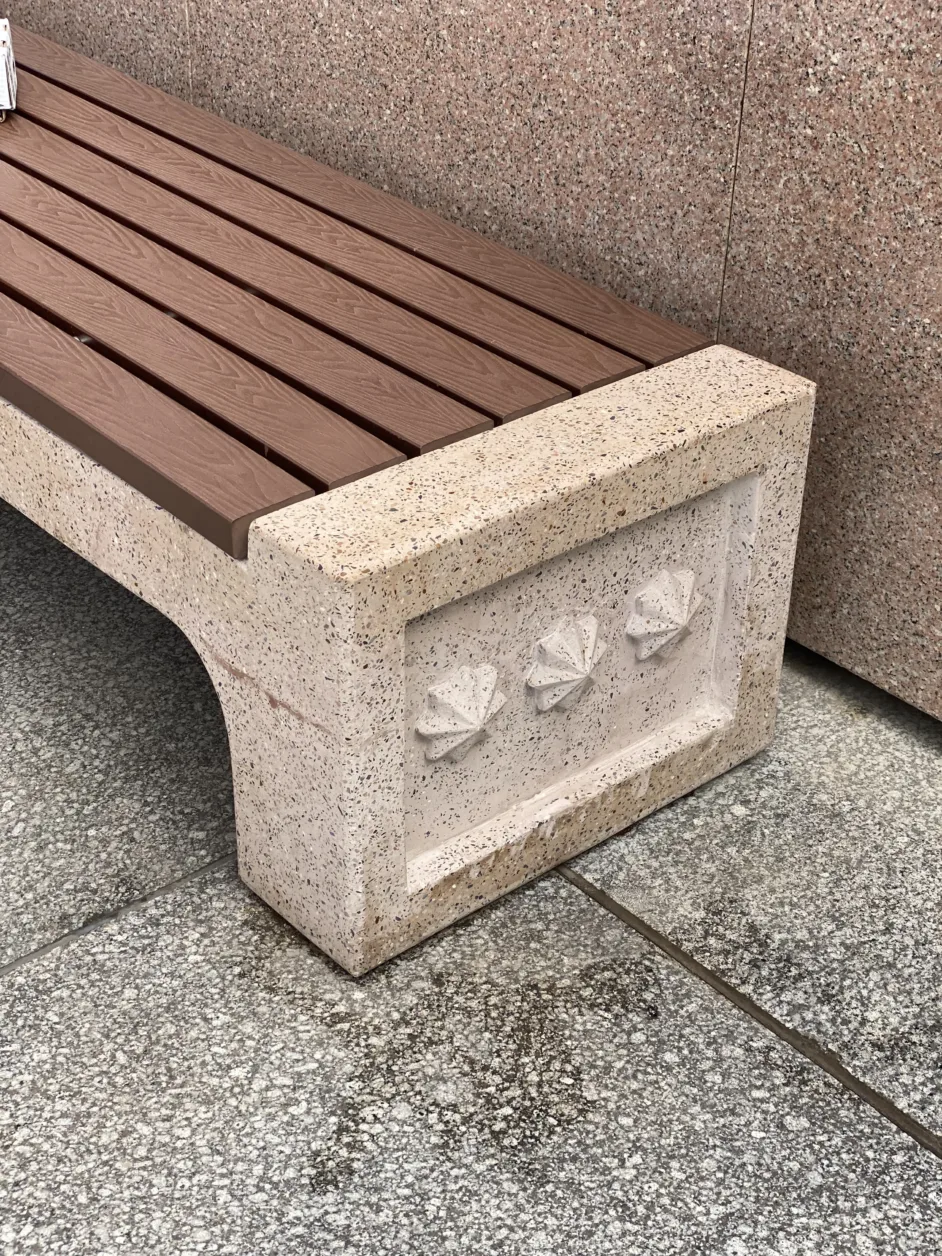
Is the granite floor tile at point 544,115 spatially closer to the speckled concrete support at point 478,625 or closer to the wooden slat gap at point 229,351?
the speckled concrete support at point 478,625

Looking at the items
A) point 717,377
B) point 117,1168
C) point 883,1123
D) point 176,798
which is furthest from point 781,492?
point 117,1168

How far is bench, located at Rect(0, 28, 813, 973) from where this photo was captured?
1.98 meters

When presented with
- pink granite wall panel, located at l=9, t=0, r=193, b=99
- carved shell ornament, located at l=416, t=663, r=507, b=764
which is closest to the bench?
carved shell ornament, located at l=416, t=663, r=507, b=764

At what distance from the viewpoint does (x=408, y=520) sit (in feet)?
6.37

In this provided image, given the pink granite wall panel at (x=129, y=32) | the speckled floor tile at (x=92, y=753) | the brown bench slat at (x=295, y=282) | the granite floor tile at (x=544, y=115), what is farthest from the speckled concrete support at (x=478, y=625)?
the pink granite wall panel at (x=129, y=32)

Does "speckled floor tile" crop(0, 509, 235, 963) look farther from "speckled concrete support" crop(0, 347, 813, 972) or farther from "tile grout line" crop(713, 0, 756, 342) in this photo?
"tile grout line" crop(713, 0, 756, 342)

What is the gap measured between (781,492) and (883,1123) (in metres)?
0.91

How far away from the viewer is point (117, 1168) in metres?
1.88

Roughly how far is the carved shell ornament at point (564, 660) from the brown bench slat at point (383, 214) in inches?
17.6

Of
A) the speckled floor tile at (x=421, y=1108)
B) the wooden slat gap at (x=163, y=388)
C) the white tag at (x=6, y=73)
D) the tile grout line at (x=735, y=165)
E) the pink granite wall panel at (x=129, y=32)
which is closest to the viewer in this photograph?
the speckled floor tile at (x=421, y=1108)

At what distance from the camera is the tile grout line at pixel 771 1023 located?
1.98 m

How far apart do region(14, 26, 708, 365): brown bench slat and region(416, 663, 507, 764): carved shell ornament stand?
0.60 metres

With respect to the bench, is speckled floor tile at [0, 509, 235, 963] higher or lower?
lower

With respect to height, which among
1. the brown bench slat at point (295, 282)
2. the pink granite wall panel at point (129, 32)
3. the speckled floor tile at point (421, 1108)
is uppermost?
the pink granite wall panel at point (129, 32)
